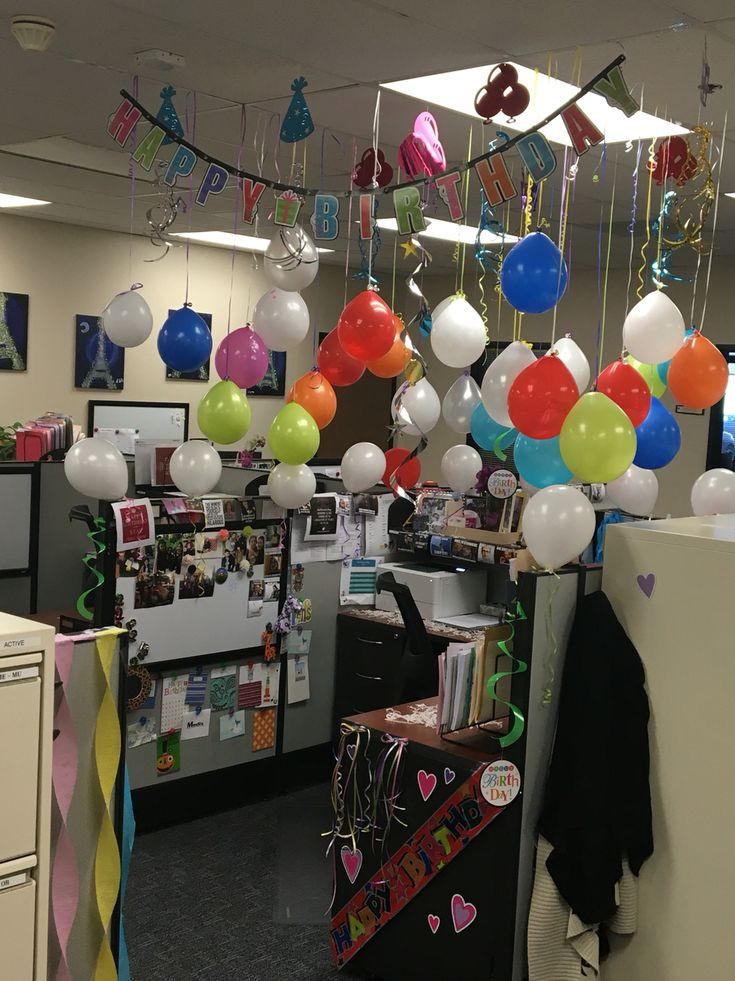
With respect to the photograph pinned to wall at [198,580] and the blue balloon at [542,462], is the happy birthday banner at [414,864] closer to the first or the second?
the blue balloon at [542,462]

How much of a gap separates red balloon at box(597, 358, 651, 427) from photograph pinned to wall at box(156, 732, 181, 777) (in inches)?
86.3

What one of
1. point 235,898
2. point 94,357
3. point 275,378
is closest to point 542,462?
point 235,898

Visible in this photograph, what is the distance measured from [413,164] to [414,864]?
7.03ft

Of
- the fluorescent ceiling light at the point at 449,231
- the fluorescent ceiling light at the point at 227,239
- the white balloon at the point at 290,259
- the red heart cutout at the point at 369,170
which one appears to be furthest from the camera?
the fluorescent ceiling light at the point at 227,239

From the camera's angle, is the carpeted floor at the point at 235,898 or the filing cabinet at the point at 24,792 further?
the carpeted floor at the point at 235,898

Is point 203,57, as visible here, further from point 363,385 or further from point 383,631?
point 363,385

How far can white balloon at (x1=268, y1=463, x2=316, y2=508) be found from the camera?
4.00 meters

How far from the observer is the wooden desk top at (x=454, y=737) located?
9.85ft

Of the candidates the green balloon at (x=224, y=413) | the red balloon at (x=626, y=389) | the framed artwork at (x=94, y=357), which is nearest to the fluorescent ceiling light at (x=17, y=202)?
the framed artwork at (x=94, y=357)

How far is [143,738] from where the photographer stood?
4156mm

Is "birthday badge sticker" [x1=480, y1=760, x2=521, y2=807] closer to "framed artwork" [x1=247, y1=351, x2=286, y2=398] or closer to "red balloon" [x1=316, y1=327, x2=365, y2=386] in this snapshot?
"red balloon" [x1=316, y1=327, x2=365, y2=386]

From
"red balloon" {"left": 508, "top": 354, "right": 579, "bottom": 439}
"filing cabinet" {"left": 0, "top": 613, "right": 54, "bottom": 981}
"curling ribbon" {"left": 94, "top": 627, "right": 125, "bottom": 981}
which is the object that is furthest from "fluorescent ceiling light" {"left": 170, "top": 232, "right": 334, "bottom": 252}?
"filing cabinet" {"left": 0, "top": 613, "right": 54, "bottom": 981}

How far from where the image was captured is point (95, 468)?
3549 mm

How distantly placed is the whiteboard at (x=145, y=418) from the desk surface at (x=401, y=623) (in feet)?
10.3
